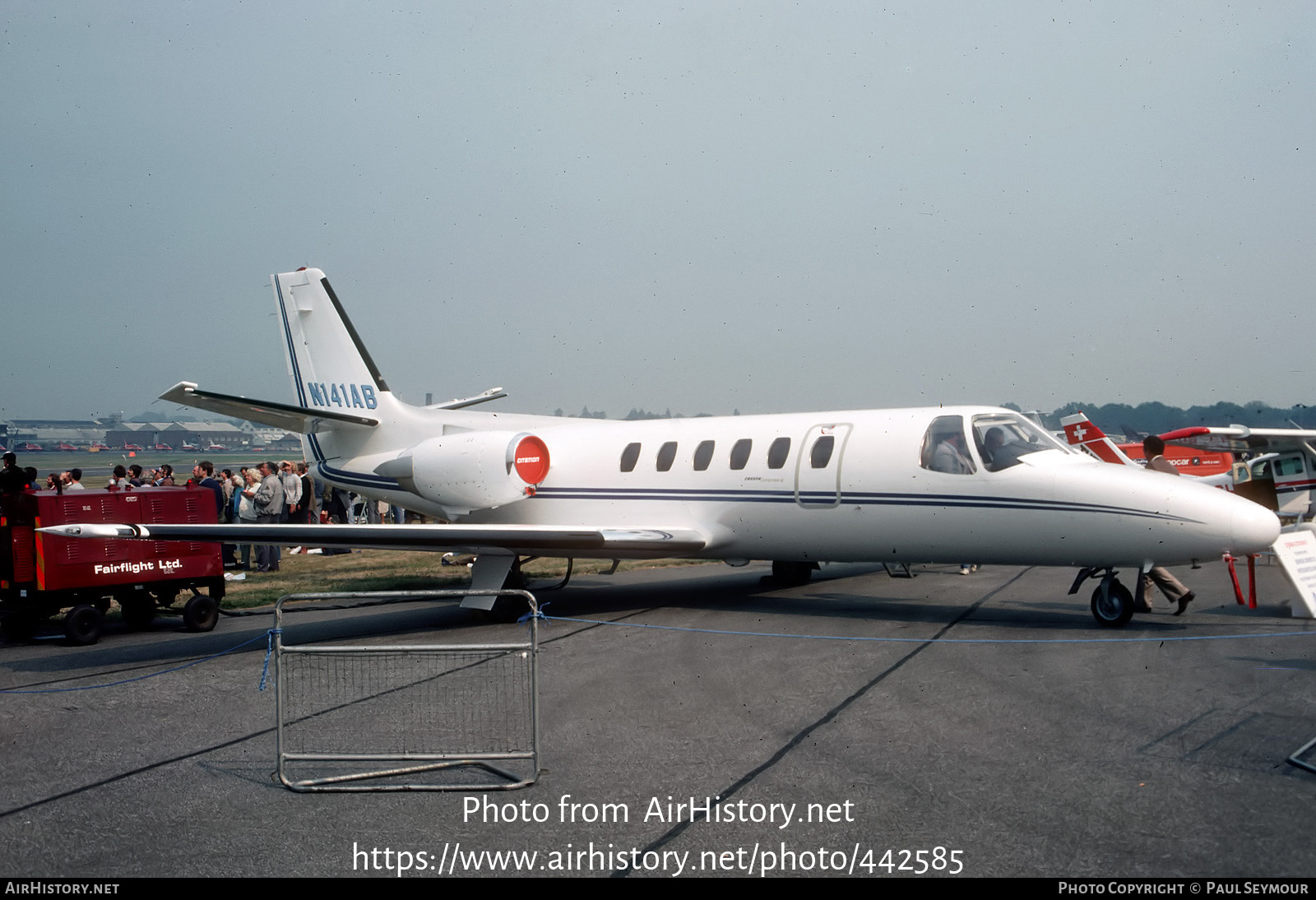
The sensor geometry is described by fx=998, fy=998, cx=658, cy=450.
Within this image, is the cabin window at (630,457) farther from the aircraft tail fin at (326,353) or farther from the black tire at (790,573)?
the aircraft tail fin at (326,353)

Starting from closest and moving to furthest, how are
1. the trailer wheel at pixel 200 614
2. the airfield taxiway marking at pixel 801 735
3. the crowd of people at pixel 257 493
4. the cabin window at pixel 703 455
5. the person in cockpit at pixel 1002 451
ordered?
the airfield taxiway marking at pixel 801 735, the person in cockpit at pixel 1002 451, the trailer wheel at pixel 200 614, the cabin window at pixel 703 455, the crowd of people at pixel 257 493

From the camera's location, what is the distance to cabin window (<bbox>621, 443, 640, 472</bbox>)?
1448cm

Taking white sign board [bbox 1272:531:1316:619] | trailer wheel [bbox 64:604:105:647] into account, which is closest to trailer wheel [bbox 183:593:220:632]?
trailer wheel [bbox 64:604:105:647]

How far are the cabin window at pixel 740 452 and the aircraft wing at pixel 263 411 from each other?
21.6 ft

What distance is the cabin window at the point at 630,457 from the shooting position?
570 inches

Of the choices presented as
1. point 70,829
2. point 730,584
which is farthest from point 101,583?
point 730,584

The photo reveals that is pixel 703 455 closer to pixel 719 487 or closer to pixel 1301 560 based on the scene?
pixel 719 487

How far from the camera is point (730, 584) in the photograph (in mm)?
16328

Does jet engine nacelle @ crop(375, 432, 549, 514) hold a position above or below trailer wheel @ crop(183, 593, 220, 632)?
above

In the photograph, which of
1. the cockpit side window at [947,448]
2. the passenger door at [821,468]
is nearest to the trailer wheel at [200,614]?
the passenger door at [821,468]

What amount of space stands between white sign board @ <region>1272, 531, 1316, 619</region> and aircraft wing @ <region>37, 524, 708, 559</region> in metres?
6.55

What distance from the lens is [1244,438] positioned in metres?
17.3

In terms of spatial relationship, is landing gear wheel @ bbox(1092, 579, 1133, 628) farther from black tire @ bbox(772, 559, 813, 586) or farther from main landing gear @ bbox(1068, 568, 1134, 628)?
black tire @ bbox(772, 559, 813, 586)
